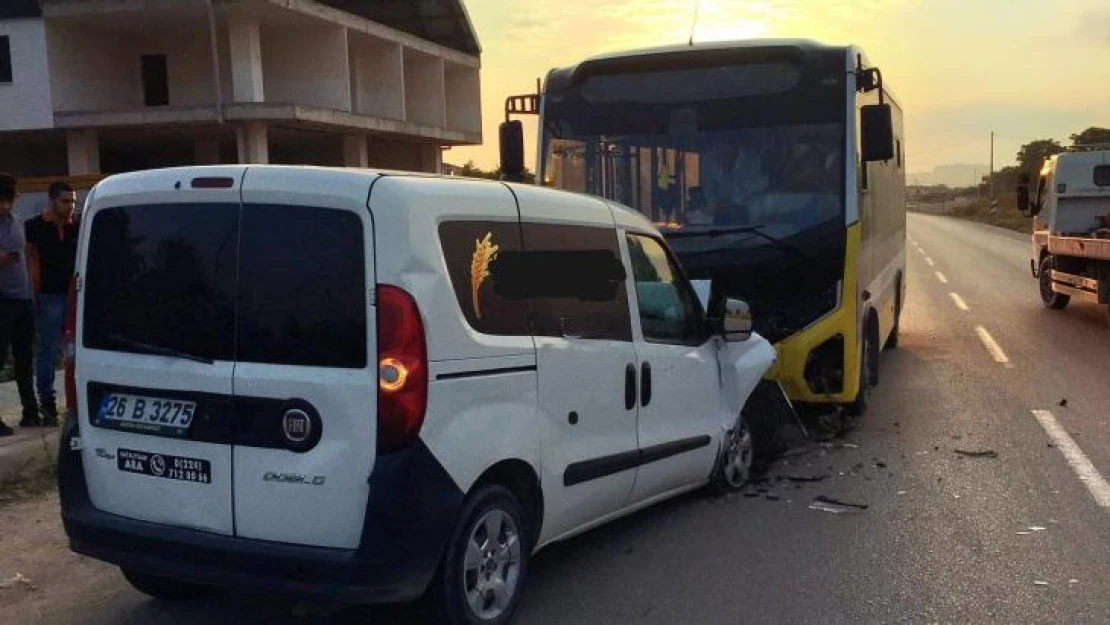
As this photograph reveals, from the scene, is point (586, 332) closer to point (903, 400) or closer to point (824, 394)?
point (824, 394)

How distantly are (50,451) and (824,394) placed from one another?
5440 millimetres

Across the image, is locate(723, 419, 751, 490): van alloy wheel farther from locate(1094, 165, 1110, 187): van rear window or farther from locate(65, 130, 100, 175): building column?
locate(65, 130, 100, 175): building column

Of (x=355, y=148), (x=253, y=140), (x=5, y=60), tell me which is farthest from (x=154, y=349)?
(x=355, y=148)

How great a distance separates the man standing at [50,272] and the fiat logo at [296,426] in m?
4.77

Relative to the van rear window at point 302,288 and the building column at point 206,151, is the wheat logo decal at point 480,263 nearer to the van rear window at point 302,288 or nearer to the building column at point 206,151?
the van rear window at point 302,288

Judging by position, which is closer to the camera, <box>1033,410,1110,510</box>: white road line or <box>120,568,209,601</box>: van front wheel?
<box>120,568,209,601</box>: van front wheel

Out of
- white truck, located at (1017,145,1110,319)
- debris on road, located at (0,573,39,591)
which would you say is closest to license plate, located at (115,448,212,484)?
debris on road, located at (0,573,39,591)

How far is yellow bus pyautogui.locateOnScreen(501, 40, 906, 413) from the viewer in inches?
295

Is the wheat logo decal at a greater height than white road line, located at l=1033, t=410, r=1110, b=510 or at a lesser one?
greater

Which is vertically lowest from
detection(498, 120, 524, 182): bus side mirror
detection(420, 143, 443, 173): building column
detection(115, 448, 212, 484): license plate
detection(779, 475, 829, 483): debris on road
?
detection(779, 475, 829, 483): debris on road

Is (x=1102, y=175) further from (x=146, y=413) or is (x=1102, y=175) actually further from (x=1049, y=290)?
(x=146, y=413)

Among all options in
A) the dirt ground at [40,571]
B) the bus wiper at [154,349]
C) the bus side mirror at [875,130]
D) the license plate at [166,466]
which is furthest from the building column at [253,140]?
the license plate at [166,466]

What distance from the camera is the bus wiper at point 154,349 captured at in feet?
12.5

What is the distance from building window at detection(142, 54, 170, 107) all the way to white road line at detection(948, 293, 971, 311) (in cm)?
2777
